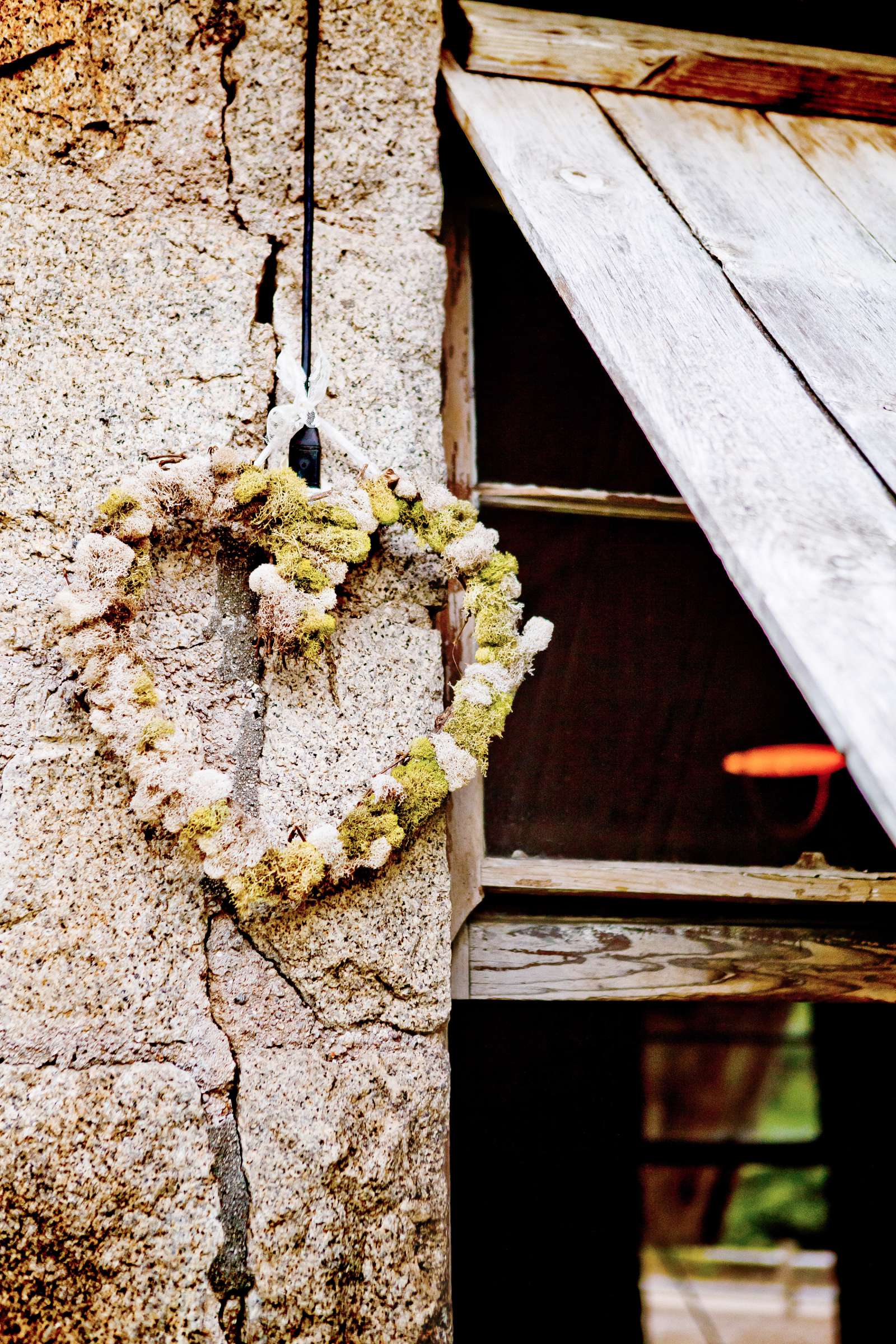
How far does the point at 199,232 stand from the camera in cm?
129

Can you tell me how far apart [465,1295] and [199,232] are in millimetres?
2087

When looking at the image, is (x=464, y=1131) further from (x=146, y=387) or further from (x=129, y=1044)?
(x=146, y=387)

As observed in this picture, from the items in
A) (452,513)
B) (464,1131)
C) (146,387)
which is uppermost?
(146,387)

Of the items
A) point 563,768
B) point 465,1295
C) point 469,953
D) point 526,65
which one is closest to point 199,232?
point 526,65

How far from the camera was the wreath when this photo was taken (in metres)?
1.02

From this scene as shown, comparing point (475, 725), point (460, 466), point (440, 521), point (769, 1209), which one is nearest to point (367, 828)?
point (475, 725)

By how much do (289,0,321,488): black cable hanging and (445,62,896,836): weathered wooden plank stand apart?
24 centimetres

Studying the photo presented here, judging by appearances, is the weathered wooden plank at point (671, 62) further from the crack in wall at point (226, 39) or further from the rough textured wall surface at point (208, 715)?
the crack in wall at point (226, 39)

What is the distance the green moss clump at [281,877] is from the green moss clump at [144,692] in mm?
234

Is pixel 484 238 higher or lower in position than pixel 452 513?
higher

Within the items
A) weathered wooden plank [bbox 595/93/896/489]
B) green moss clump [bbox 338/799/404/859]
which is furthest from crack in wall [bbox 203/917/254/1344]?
weathered wooden plank [bbox 595/93/896/489]

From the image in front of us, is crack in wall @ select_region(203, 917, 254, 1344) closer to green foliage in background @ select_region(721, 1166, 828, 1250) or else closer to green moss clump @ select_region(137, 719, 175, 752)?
green moss clump @ select_region(137, 719, 175, 752)

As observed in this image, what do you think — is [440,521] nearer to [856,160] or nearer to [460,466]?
[460,466]

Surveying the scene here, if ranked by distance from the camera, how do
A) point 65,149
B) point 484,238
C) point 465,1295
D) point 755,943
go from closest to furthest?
point 65,149 < point 755,943 < point 484,238 < point 465,1295
